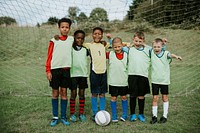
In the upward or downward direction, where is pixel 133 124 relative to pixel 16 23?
downward

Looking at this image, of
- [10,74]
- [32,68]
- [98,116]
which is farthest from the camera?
[32,68]

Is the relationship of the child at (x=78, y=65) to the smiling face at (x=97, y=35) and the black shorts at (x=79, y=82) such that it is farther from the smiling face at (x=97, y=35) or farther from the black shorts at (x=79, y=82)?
the smiling face at (x=97, y=35)

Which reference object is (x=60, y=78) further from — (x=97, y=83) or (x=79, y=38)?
(x=79, y=38)

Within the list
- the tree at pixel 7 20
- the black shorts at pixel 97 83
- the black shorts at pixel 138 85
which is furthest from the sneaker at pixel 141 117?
the tree at pixel 7 20

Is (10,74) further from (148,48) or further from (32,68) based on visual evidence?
(148,48)

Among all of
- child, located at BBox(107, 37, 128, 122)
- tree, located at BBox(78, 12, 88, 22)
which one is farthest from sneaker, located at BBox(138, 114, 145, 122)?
tree, located at BBox(78, 12, 88, 22)

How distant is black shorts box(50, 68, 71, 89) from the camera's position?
4.17 metres

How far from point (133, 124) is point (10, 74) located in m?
6.41

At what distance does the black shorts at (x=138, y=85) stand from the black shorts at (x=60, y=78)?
103cm

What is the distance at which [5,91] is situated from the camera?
6551 millimetres

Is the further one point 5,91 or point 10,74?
point 10,74

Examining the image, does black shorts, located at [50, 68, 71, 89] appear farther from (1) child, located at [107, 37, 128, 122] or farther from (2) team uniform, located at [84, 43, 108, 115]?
(1) child, located at [107, 37, 128, 122]

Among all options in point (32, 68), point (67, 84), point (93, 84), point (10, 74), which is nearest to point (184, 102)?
point (93, 84)

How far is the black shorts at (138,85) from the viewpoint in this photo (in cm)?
433
